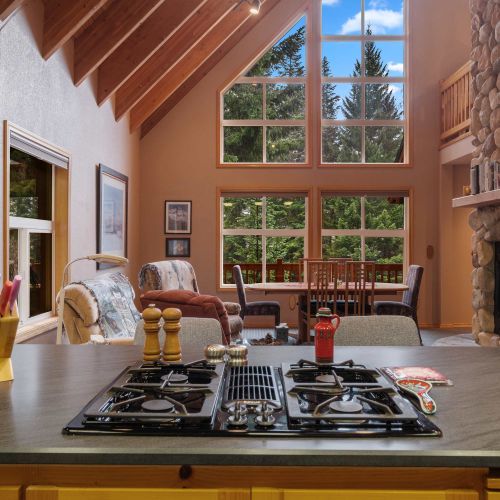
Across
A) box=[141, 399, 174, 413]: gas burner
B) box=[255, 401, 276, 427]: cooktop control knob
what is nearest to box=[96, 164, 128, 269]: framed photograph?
box=[141, 399, 174, 413]: gas burner

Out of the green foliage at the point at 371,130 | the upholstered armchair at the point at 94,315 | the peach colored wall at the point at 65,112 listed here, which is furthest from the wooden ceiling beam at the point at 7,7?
the green foliage at the point at 371,130

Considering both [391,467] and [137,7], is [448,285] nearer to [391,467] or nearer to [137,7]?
[137,7]

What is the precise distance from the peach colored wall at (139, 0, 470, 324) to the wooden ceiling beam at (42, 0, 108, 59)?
363cm

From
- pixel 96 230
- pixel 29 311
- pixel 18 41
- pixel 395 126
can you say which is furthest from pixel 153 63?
pixel 395 126

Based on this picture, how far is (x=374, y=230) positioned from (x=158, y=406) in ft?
22.7

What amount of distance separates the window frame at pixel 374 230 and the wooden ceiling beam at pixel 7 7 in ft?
16.8

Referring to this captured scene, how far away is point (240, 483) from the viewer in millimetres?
1009

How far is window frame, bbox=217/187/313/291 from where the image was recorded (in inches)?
301

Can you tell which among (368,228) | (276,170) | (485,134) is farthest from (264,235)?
(485,134)

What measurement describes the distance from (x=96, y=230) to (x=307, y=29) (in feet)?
14.6

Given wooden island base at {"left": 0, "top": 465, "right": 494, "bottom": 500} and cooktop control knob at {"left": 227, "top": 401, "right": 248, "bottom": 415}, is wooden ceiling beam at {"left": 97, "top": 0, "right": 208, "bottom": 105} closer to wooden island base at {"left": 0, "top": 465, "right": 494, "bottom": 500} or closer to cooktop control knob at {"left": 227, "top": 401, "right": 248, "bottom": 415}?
cooktop control knob at {"left": 227, "top": 401, "right": 248, "bottom": 415}

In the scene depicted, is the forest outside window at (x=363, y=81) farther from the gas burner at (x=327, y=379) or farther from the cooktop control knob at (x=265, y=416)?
the cooktop control knob at (x=265, y=416)

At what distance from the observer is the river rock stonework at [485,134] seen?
17.1ft

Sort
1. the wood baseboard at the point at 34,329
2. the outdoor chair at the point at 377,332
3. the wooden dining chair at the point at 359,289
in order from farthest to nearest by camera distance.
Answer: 1. the wooden dining chair at the point at 359,289
2. the wood baseboard at the point at 34,329
3. the outdoor chair at the point at 377,332
